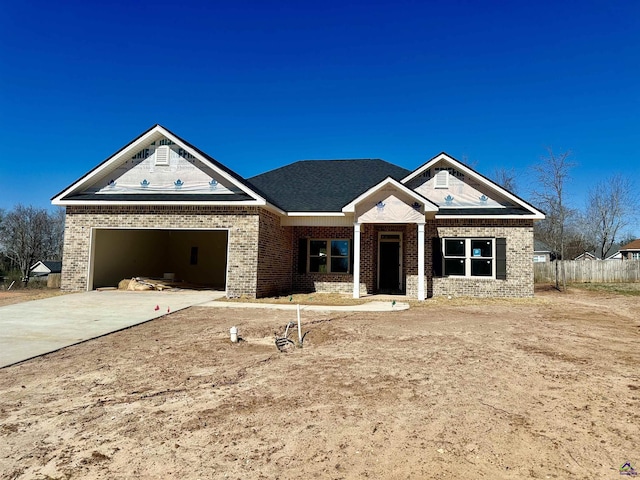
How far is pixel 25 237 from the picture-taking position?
133 ft

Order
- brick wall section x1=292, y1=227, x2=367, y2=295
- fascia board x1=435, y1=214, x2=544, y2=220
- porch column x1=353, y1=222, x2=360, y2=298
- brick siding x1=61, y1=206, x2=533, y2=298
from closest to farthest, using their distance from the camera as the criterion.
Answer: brick siding x1=61, y1=206, x2=533, y2=298 → porch column x1=353, y1=222, x2=360, y2=298 → fascia board x1=435, y1=214, x2=544, y2=220 → brick wall section x1=292, y1=227, x2=367, y2=295

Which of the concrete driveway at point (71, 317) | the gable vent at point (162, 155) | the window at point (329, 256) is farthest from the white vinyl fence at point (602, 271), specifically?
the concrete driveway at point (71, 317)

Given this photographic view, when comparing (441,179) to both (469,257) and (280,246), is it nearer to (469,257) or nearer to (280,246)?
(469,257)

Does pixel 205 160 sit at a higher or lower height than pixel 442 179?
higher

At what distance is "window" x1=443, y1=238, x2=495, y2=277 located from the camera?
51.0 ft

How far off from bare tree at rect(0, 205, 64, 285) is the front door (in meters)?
35.8

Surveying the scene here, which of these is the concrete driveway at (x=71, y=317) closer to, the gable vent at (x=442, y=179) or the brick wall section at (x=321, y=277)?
the brick wall section at (x=321, y=277)

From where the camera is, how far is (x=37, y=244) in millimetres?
40969

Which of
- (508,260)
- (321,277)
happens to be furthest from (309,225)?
(508,260)

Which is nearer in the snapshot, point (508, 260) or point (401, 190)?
point (401, 190)

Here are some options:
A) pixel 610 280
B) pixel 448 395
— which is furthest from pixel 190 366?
pixel 610 280

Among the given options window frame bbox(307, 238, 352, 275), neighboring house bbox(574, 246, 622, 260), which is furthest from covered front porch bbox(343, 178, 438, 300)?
neighboring house bbox(574, 246, 622, 260)

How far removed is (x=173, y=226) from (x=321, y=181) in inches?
299

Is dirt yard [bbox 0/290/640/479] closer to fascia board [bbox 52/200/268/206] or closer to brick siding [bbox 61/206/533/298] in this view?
brick siding [bbox 61/206/533/298]
